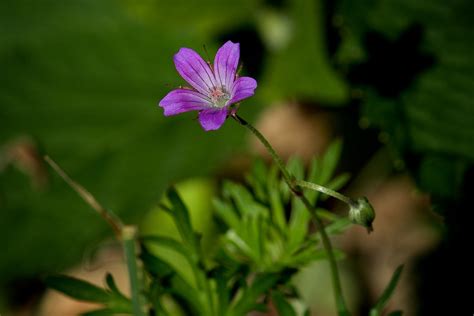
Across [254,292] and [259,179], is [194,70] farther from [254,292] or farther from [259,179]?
[254,292]

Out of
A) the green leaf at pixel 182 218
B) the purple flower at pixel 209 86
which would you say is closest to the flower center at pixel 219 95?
the purple flower at pixel 209 86

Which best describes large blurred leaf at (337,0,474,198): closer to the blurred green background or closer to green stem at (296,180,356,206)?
the blurred green background

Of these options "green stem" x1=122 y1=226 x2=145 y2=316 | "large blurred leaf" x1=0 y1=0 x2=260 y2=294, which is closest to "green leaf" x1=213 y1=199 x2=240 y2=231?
"green stem" x1=122 y1=226 x2=145 y2=316

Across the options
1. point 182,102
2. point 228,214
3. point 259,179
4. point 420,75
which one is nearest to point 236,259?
point 228,214

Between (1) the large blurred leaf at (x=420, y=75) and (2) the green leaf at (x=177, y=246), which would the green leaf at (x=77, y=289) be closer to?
(2) the green leaf at (x=177, y=246)

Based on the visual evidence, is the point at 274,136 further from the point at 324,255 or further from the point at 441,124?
the point at 324,255

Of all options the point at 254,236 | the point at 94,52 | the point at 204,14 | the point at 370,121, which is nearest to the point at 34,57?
the point at 94,52

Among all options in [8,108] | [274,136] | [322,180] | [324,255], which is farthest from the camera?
[274,136]

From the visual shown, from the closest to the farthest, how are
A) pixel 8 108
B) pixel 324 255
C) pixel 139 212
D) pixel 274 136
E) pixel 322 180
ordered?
pixel 324 255
pixel 322 180
pixel 139 212
pixel 8 108
pixel 274 136
